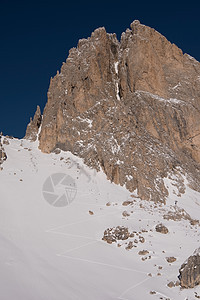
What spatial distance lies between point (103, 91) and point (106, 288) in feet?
85.4

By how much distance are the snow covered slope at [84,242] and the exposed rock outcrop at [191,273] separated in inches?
9.1

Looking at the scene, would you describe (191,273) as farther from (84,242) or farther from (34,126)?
(34,126)

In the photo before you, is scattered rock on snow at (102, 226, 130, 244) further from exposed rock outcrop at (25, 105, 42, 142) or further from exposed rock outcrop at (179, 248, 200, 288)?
exposed rock outcrop at (25, 105, 42, 142)

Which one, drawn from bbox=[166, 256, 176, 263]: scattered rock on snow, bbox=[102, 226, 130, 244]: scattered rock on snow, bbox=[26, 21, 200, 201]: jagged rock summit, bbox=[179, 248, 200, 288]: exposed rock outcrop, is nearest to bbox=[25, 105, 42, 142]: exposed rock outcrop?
bbox=[26, 21, 200, 201]: jagged rock summit

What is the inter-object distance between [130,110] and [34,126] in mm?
13548

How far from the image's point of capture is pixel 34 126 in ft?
118

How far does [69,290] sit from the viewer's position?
7.75m


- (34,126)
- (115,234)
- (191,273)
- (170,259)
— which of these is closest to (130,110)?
(34,126)

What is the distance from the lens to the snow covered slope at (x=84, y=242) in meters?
8.12

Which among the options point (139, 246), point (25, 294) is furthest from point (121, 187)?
point (25, 294)

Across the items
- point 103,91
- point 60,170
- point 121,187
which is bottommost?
point 121,187

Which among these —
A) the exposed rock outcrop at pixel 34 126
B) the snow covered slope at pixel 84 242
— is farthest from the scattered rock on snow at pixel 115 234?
the exposed rock outcrop at pixel 34 126

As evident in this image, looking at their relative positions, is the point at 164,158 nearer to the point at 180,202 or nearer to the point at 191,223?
the point at 180,202

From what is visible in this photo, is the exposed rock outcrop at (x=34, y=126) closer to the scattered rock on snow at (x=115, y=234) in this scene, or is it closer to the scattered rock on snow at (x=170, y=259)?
the scattered rock on snow at (x=115, y=234)
